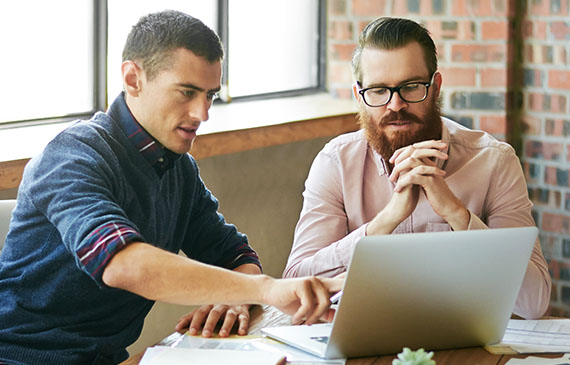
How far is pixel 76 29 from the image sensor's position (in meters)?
2.75

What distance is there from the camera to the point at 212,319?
158cm

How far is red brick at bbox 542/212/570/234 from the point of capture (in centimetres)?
320

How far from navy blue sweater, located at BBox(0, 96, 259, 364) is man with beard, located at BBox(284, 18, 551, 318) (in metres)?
0.40

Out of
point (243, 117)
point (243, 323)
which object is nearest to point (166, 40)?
point (243, 323)

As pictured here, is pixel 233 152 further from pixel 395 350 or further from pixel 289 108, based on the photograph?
pixel 395 350

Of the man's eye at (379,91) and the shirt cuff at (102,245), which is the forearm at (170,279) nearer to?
the shirt cuff at (102,245)

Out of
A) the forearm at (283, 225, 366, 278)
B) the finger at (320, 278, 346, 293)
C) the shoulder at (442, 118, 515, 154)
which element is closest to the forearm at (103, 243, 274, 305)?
the finger at (320, 278, 346, 293)

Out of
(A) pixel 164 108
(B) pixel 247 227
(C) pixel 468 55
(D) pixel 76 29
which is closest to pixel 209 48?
(A) pixel 164 108

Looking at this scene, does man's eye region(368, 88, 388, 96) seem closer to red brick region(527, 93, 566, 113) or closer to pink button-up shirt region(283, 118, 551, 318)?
pink button-up shirt region(283, 118, 551, 318)

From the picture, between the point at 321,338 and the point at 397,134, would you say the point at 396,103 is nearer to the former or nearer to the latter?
→ the point at 397,134

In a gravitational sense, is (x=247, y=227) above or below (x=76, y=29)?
below

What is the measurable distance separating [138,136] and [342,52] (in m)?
2.07

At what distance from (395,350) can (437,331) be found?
8 centimetres

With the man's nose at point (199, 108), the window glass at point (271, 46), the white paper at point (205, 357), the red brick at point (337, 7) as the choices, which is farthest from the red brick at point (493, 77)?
the white paper at point (205, 357)
